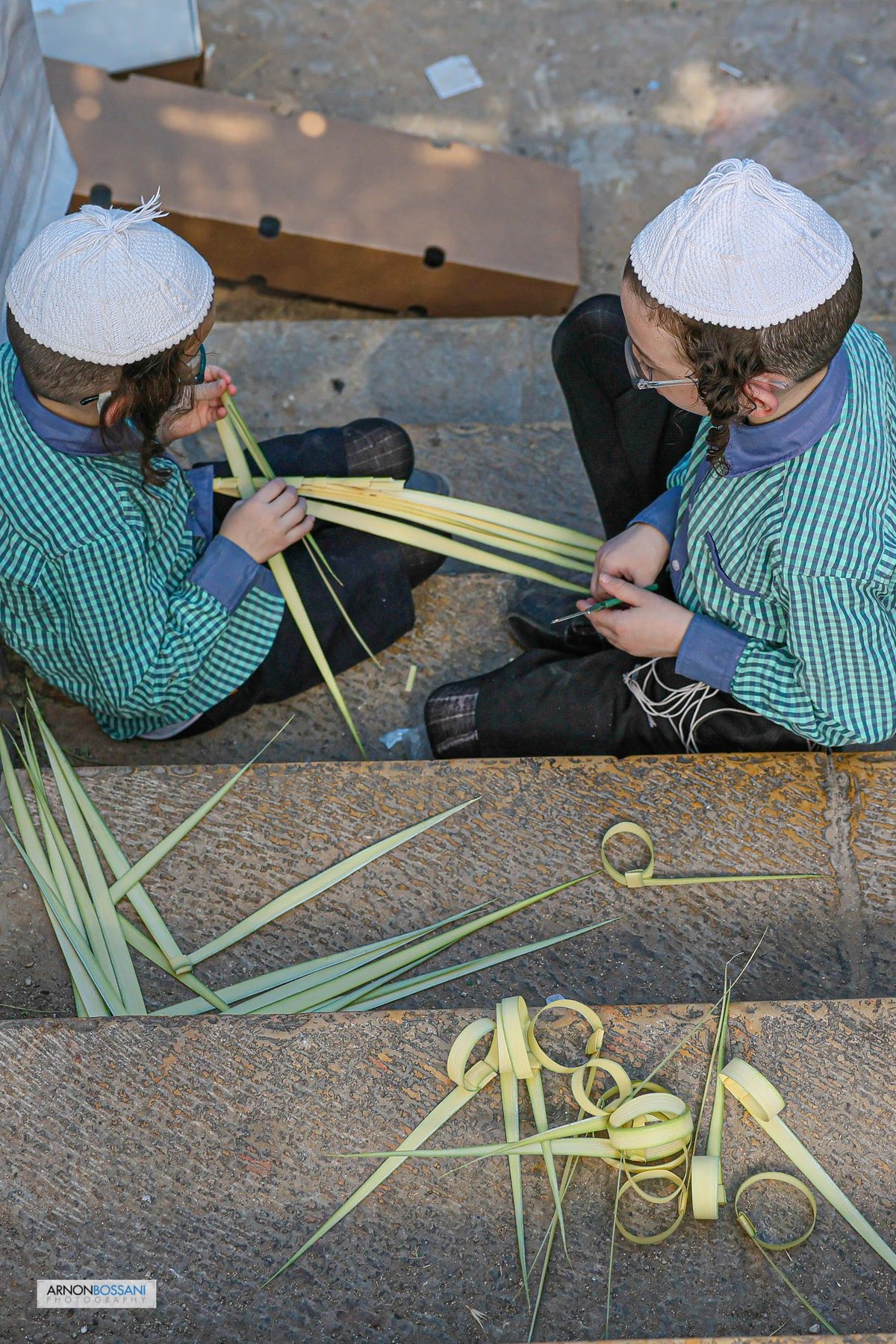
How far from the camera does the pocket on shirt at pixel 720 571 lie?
1.93 m

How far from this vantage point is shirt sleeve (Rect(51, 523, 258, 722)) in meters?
1.96

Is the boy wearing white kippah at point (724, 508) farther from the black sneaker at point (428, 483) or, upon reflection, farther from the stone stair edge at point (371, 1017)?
the stone stair edge at point (371, 1017)

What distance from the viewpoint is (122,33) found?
3.70m

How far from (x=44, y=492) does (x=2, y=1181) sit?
1.03 metres

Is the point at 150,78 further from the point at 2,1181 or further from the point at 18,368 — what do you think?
the point at 2,1181

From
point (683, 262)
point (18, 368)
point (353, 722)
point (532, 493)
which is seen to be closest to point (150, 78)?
point (532, 493)

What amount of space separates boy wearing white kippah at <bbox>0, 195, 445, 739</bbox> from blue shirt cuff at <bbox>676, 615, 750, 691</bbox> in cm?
65

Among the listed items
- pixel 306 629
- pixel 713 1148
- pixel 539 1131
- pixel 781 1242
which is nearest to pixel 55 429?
pixel 306 629

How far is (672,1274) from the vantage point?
4.71 feet

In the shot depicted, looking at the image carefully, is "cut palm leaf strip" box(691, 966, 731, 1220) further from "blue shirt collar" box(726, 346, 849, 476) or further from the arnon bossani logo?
"blue shirt collar" box(726, 346, 849, 476)

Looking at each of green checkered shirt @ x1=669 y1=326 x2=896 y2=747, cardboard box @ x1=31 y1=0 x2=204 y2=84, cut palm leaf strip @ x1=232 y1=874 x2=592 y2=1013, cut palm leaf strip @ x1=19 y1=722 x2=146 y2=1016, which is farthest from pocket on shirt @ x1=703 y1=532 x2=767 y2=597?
cardboard box @ x1=31 y1=0 x2=204 y2=84

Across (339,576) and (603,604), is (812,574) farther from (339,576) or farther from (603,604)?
(339,576)

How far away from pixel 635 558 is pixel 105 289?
3.31 feet

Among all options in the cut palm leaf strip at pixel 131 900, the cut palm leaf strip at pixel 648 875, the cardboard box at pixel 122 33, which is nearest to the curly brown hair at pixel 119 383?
the cut palm leaf strip at pixel 131 900
